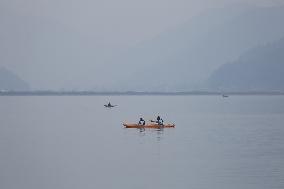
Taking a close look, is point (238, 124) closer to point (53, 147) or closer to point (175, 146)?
point (175, 146)

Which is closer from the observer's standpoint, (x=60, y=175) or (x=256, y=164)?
(x=60, y=175)

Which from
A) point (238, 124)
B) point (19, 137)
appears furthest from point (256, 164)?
point (238, 124)

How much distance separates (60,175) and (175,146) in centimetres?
660

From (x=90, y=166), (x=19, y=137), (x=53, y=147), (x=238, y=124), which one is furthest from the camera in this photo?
(x=238, y=124)

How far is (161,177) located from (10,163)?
14.4 feet

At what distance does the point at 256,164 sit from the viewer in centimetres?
1562

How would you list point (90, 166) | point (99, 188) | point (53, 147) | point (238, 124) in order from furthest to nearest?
point (238, 124) < point (53, 147) < point (90, 166) < point (99, 188)

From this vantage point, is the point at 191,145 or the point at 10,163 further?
the point at 191,145

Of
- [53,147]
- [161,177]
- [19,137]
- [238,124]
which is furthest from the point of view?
[238,124]

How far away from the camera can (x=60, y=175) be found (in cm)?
1408

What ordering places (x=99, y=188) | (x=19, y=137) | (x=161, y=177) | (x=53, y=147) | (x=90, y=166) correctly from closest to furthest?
1. (x=99, y=188)
2. (x=161, y=177)
3. (x=90, y=166)
4. (x=53, y=147)
5. (x=19, y=137)

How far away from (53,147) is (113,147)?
1.84m

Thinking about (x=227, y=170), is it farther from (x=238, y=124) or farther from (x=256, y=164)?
(x=238, y=124)

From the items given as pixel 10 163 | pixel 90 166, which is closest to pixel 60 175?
pixel 90 166
